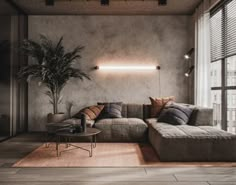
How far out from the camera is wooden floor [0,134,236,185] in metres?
2.91

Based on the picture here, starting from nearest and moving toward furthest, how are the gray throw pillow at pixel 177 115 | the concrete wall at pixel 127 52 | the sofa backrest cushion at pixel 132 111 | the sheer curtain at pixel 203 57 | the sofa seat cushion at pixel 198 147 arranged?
the sofa seat cushion at pixel 198 147, the gray throw pillow at pixel 177 115, the sheer curtain at pixel 203 57, the sofa backrest cushion at pixel 132 111, the concrete wall at pixel 127 52

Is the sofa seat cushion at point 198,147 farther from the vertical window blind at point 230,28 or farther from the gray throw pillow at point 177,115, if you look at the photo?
the vertical window blind at point 230,28

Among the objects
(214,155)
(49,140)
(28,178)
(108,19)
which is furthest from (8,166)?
(108,19)

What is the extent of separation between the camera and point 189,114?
16.3 feet

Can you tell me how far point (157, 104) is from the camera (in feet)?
19.2

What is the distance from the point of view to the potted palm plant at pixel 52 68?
5820 mm

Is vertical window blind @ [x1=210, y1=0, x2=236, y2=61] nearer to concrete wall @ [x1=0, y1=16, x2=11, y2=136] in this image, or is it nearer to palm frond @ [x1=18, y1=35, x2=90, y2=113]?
palm frond @ [x1=18, y1=35, x2=90, y2=113]

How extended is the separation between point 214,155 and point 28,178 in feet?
8.43

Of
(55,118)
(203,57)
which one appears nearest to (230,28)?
(203,57)

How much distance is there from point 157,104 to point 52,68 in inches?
98.7

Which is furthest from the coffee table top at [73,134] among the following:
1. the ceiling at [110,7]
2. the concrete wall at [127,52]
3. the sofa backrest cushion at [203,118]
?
the ceiling at [110,7]

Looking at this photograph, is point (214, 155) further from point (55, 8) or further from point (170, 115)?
point (55, 8)

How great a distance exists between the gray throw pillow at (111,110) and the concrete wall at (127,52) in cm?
49

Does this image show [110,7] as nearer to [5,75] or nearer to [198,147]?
[5,75]
